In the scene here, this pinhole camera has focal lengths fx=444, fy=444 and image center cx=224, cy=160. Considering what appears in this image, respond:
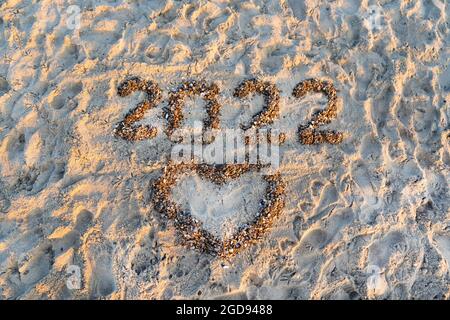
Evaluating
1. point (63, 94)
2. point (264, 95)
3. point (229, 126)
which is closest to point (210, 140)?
point (229, 126)

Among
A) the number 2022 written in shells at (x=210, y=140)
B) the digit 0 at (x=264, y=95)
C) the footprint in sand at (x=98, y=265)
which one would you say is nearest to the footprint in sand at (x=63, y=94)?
the number 2022 written in shells at (x=210, y=140)

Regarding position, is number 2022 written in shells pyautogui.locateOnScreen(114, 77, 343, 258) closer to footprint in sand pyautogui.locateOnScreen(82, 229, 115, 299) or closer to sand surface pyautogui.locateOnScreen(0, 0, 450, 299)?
sand surface pyautogui.locateOnScreen(0, 0, 450, 299)

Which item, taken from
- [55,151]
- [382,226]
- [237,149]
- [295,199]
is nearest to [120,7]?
[55,151]

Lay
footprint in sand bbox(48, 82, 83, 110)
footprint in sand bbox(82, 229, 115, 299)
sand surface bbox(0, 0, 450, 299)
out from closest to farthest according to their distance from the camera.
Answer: footprint in sand bbox(82, 229, 115, 299) → sand surface bbox(0, 0, 450, 299) → footprint in sand bbox(48, 82, 83, 110)

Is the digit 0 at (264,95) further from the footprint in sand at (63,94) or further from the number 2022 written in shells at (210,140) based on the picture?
the footprint in sand at (63,94)

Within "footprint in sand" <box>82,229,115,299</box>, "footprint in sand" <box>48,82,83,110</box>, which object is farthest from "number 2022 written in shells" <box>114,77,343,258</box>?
"footprint in sand" <box>82,229,115,299</box>
